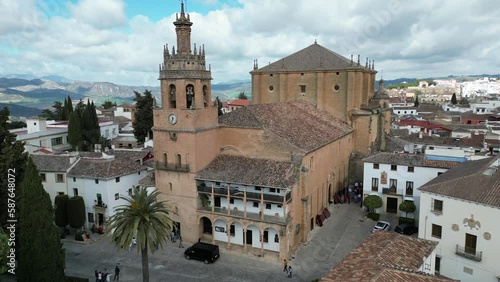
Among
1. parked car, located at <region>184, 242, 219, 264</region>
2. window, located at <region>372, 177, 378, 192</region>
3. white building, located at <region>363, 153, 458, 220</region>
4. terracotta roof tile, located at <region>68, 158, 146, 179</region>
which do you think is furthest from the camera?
window, located at <region>372, 177, 378, 192</region>

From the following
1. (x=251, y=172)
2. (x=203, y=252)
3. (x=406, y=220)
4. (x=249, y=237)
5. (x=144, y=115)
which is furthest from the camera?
(x=144, y=115)

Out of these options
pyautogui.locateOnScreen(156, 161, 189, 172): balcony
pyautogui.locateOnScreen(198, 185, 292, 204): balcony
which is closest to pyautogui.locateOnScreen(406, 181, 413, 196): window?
pyautogui.locateOnScreen(198, 185, 292, 204): balcony

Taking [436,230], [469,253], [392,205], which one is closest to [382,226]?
[392,205]

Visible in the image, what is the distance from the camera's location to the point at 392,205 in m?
37.1

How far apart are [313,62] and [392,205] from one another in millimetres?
20281

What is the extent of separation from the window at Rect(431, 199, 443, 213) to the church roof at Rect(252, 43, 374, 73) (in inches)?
915

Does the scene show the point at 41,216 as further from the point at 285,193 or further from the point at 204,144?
the point at 285,193

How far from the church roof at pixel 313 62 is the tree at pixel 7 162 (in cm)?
3138

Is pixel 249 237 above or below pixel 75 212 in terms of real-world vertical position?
below

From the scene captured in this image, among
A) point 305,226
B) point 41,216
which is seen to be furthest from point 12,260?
point 305,226

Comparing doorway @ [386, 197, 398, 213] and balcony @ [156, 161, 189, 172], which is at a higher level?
balcony @ [156, 161, 189, 172]

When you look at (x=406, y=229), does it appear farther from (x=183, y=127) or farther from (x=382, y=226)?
(x=183, y=127)

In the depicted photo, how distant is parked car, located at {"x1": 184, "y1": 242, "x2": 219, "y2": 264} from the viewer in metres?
28.7

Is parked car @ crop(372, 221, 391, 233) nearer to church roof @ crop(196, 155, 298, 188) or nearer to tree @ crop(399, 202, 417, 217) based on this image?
tree @ crop(399, 202, 417, 217)
